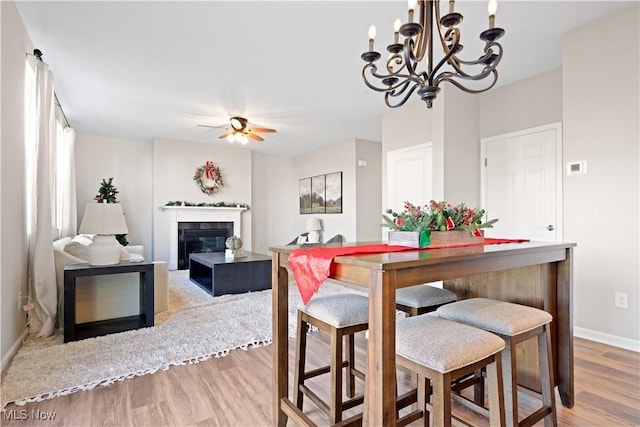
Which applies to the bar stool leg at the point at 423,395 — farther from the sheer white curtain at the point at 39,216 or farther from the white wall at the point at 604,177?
the sheer white curtain at the point at 39,216

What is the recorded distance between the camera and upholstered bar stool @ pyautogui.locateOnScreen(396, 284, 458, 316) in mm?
1790

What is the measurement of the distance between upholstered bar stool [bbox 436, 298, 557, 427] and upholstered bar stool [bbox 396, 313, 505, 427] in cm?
13

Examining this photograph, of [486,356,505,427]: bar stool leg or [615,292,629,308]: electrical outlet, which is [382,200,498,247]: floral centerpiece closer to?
[486,356,505,427]: bar stool leg

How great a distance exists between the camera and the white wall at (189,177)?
6.40 metres

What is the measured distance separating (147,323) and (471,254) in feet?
9.25

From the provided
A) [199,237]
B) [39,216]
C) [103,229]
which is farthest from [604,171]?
[199,237]

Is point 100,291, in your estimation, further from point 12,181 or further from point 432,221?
point 432,221

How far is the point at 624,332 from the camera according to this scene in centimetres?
258

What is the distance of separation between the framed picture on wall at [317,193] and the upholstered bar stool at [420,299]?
17.5 ft

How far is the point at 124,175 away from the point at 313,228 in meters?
3.89

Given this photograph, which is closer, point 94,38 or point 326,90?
point 94,38

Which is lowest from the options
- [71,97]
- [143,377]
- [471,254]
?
[143,377]

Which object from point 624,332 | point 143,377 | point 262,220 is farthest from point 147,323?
point 262,220

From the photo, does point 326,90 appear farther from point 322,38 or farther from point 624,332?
point 624,332
